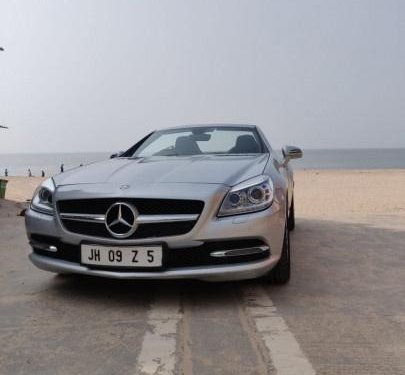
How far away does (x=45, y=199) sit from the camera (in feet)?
11.9

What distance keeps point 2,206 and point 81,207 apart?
26.6ft

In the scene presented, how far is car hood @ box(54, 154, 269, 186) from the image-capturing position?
135 inches

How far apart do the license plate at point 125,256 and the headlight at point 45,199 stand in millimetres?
505

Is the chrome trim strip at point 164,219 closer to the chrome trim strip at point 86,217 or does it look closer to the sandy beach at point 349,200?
the chrome trim strip at point 86,217

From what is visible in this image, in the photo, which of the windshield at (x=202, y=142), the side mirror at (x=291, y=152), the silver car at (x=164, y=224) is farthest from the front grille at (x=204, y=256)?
the side mirror at (x=291, y=152)

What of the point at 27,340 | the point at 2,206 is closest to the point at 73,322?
the point at 27,340

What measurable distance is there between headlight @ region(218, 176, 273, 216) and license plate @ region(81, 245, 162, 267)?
0.49 m

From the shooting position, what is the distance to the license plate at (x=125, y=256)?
314 centimetres

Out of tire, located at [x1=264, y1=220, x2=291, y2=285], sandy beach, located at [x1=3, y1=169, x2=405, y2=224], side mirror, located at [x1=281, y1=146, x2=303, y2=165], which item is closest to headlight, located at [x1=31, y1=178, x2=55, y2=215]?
tire, located at [x1=264, y1=220, x2=291, y2=285]

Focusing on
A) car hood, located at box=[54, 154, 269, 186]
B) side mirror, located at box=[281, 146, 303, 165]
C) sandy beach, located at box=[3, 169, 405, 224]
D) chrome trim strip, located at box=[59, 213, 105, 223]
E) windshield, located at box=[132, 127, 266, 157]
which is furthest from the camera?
sandy beach, located at box=[3, 169, 405, 224]

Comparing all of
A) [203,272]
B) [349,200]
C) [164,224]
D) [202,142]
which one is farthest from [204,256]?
[349,200]

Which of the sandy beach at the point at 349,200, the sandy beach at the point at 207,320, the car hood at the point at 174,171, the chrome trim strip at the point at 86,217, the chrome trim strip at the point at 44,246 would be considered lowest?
the sandy beach at the point at 349,200

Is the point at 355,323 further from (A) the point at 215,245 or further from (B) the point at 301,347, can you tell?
(A) the point at 215,245

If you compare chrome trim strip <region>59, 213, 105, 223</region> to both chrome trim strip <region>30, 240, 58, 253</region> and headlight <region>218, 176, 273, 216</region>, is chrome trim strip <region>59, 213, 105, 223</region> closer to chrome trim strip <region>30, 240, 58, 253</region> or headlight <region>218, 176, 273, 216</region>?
chrome trim strip <region>30, 240, 58, 253</region>
